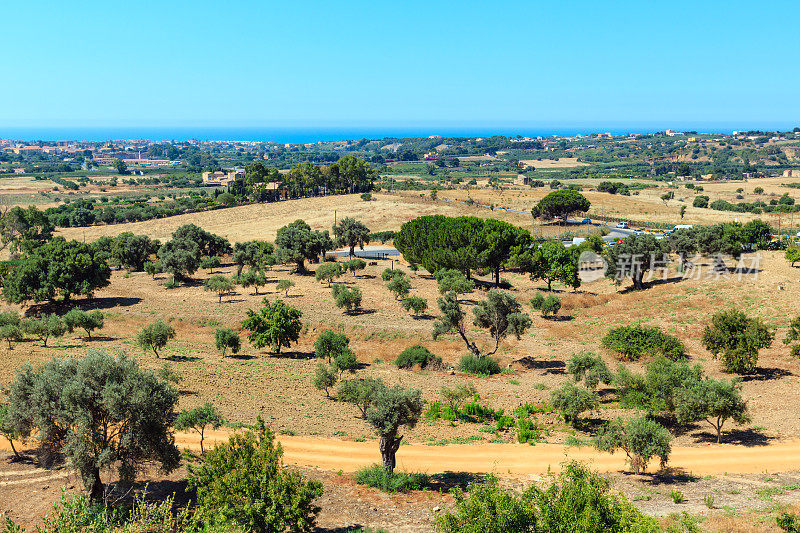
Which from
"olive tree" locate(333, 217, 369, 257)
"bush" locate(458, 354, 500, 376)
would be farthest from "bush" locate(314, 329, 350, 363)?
"olive tree" locate(333, 217, 369, 257)

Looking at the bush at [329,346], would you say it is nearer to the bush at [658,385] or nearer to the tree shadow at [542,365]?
the tree shadow at [542,365]

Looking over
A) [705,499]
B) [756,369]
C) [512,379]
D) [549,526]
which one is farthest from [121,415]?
[756,369]

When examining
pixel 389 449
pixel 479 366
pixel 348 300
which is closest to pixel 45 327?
pixel 348 300

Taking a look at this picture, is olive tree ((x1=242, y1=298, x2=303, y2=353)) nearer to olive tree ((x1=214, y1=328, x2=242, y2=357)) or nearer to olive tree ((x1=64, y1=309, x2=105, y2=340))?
olive tree ((x1=214, y1=328, x2=242, y2=357))

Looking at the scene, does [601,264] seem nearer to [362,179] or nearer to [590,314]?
[590,314]

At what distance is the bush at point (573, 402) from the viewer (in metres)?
31.5

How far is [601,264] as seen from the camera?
7569cm

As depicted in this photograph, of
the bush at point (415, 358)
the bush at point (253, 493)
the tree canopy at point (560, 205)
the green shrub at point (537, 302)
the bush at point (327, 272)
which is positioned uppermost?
the tree canopy at point (560, 205)

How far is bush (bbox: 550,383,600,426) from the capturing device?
31.5 m

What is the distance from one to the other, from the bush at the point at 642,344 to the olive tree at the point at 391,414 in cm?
2523

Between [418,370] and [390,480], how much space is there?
743 inches

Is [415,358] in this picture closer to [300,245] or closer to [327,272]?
[327,272]

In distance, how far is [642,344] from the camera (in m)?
43.7

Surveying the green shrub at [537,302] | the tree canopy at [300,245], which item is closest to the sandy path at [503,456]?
the green shrub at [537,302]
